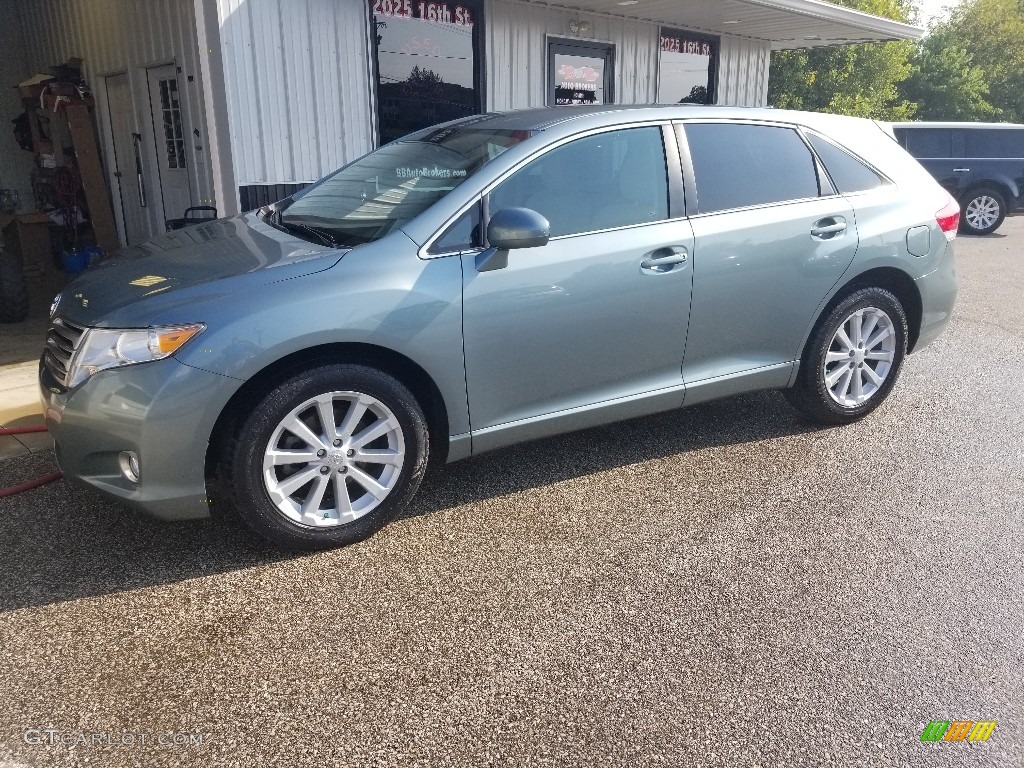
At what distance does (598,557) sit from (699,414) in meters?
1.87

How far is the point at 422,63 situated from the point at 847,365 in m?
5.90

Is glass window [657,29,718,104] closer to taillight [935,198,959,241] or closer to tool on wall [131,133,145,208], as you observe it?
tool on wall [131,133,145,208]

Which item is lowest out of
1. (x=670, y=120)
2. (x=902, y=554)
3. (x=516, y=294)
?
(x=902, y=554)

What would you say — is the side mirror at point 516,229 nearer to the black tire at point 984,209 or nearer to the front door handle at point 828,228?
the front door handle at point 828,228

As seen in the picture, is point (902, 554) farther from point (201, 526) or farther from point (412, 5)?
point (412, 5)

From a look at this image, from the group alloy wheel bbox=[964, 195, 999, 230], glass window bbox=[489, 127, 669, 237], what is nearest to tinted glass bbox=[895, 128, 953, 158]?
alloy wheel bbox=[964, 195, 999, 230]

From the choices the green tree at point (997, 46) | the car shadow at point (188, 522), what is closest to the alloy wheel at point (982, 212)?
the car shadow at point (188, 522)

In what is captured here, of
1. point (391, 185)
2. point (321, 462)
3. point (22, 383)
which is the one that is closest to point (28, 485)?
point (321, 462)

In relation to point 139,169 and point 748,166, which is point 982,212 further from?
point 139,169

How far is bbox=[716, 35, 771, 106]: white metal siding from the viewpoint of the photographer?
12.8 m

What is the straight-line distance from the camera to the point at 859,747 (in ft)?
7.63

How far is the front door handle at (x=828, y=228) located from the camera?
4.28 m

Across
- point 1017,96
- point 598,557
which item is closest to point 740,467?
point 598,557

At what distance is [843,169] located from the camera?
4.52 m
